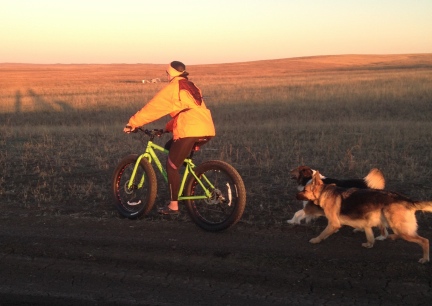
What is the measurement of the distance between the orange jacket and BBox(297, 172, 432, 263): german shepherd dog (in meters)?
1.46

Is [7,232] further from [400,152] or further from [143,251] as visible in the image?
[400,152]

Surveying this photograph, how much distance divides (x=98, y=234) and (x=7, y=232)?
114 centimetres

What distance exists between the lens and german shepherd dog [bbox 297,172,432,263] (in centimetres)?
528

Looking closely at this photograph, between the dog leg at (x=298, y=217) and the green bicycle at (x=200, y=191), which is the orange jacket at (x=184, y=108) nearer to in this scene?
the green bicycle at (x=200, y=191)

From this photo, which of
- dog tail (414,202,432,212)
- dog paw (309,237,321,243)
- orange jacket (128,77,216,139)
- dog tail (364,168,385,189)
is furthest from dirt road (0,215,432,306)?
orange jacket (128,77,216,139)

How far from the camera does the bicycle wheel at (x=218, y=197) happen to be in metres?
6.25

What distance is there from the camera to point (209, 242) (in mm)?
5875

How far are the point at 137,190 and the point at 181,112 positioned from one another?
5.07ft

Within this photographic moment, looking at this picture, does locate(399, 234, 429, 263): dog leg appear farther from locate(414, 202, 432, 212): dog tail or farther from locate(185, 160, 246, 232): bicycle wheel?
locate(185, 160, 246, 232): bicycle wheel

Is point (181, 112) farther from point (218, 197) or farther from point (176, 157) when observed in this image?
point (218, 197)

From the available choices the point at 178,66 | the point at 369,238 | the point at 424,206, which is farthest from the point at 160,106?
the point at 424,206

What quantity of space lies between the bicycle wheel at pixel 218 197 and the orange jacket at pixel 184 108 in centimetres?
45

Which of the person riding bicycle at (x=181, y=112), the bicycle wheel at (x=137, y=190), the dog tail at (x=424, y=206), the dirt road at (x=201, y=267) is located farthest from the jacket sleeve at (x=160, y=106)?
the dog tail at (x=424, y=206)

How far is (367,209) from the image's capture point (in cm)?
559
